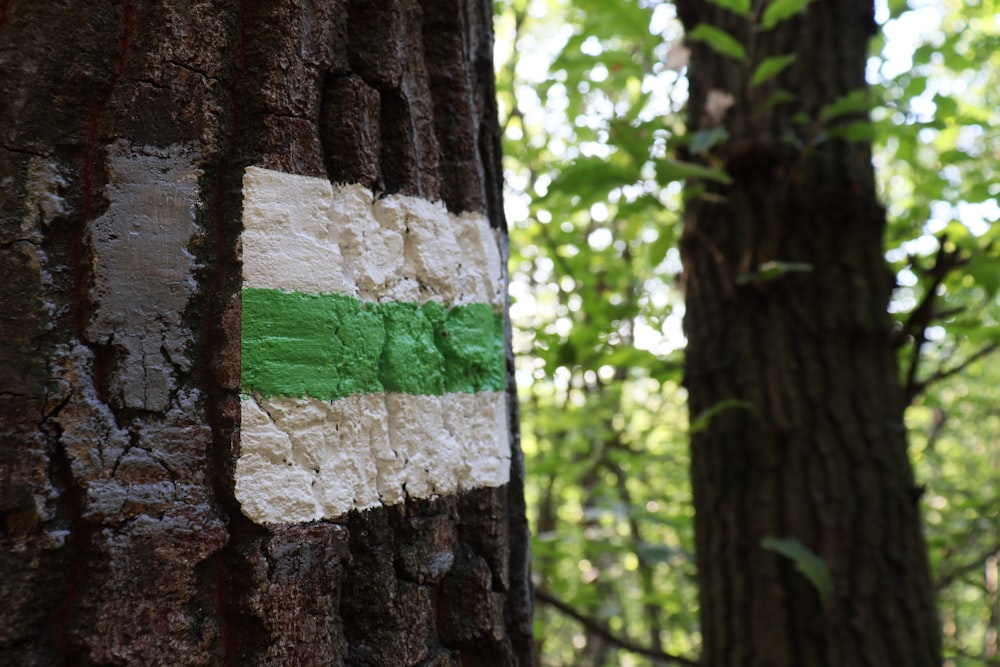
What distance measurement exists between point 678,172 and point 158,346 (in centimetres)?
129

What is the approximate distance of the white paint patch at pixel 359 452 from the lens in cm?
74

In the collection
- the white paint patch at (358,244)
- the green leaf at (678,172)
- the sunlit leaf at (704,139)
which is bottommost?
the white paint patch at (358,244)

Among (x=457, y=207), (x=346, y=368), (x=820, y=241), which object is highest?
(x=820, y=241)

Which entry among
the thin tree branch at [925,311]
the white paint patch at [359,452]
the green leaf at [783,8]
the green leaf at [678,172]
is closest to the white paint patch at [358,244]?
the white paint patch at [359,452]

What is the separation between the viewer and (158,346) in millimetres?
703

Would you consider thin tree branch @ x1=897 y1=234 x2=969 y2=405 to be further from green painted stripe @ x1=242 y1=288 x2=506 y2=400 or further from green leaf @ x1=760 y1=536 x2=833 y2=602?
green painted stripe @ x1=242 y1=288 x2=506 y2=400

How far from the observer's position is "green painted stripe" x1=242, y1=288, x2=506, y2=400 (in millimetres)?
743

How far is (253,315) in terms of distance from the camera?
0.74m

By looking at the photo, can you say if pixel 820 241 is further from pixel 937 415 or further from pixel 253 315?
pixel 937 415

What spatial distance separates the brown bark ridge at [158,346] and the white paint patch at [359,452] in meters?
0.02

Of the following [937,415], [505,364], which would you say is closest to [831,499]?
[505,364]

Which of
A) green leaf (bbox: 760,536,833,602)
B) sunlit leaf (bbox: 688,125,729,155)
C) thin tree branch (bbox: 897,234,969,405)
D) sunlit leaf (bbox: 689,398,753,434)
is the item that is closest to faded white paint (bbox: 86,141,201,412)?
sunlit leaf (bbox: 688,125,729,155)

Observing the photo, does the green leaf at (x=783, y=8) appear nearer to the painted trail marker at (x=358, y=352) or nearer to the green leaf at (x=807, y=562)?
the painted trail marker at (x=358, y=352)

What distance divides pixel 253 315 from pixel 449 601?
1.34 feet
